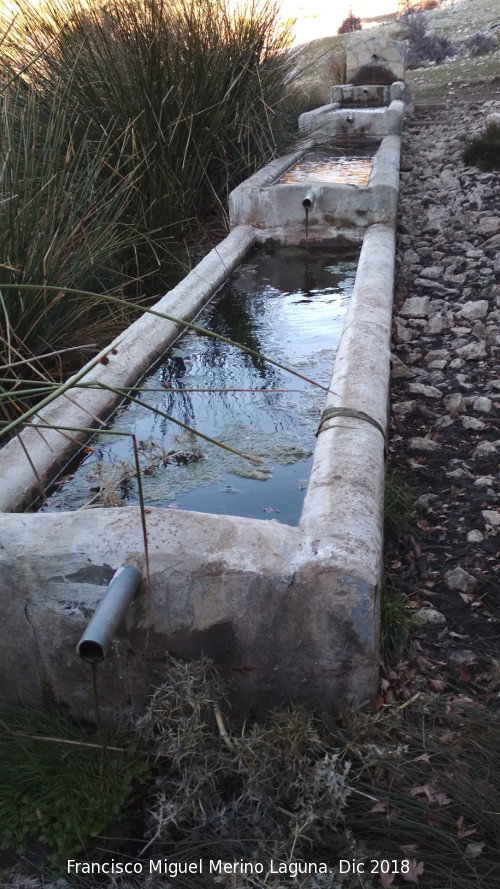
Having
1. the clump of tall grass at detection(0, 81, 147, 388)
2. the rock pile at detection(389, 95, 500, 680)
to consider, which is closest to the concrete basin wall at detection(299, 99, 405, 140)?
the rock pile at detection(389, 95, 500, 680)

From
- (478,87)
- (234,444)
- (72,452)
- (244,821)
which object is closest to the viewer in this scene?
(244,821)

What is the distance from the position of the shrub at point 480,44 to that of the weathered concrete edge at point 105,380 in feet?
48.2

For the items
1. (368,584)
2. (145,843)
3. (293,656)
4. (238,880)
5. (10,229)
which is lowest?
(145,843)

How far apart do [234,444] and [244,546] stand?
93 cm

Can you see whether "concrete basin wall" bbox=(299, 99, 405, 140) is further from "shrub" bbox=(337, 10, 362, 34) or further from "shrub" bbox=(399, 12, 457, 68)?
"shrub" bbox=(337, 10, 362, 34)

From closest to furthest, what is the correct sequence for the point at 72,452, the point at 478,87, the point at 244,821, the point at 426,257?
1. the point at 244,821
2. the point at 72,452
3. the point at 426,257
4. the point at 478,87

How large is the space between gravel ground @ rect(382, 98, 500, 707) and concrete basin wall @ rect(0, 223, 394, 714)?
0.92 feet

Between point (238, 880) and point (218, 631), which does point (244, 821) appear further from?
point (218, 631)

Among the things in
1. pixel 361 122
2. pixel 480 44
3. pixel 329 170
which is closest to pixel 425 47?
pixel 480 44

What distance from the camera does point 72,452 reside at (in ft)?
7.70

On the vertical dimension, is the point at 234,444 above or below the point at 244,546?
below

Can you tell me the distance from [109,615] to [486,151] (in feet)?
19.5

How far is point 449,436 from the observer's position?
2791 mm

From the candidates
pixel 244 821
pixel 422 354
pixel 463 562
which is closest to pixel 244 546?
pixel 244 821
